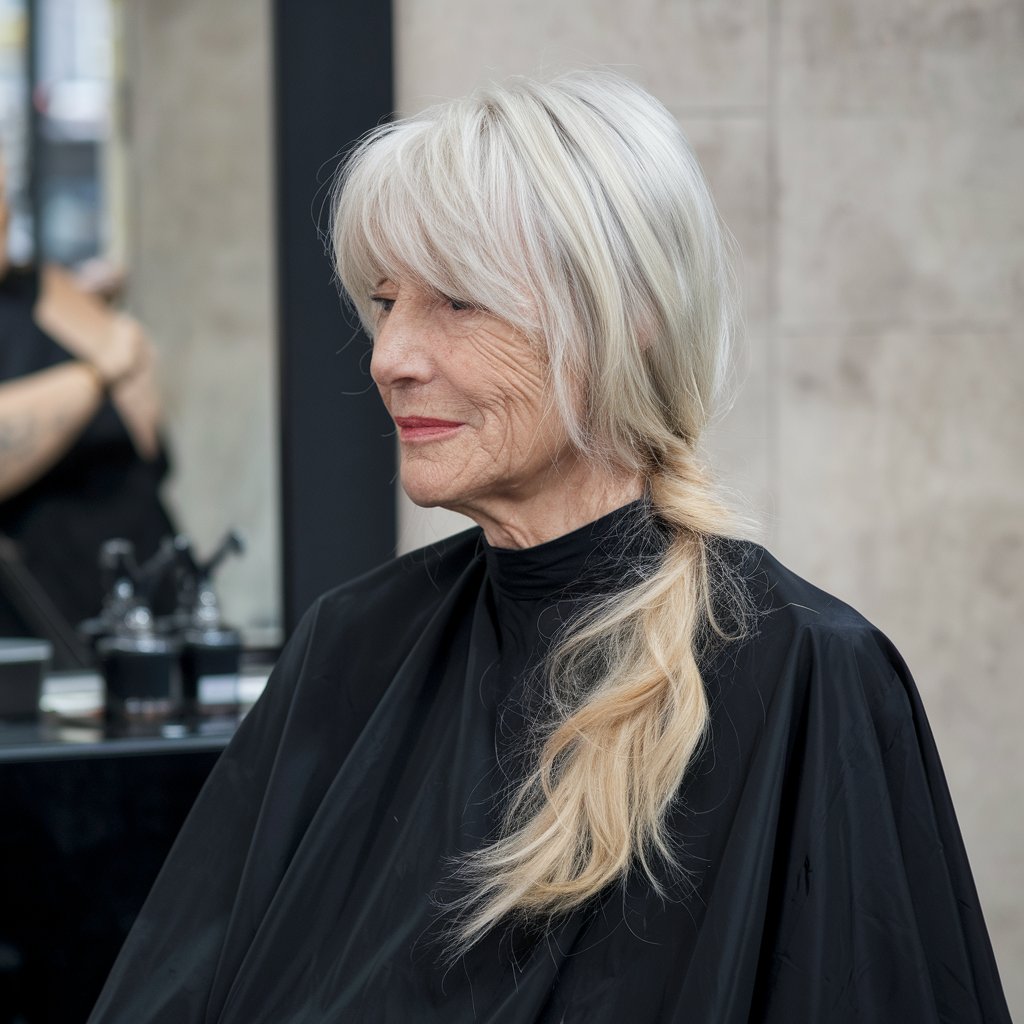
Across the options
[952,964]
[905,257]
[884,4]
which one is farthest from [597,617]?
[884,4]

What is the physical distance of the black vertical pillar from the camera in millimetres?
2525

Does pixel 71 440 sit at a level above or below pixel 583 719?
above

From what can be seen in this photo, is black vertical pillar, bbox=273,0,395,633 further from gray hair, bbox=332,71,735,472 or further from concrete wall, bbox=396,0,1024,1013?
gray hair, bbox=332,71,735,472

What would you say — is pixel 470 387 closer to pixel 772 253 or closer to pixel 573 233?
pixel 573 233

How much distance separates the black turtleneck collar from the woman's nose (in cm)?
22

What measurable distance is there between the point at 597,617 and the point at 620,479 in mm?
144

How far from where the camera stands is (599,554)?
4.49 feet

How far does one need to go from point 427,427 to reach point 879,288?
1508 millimetres

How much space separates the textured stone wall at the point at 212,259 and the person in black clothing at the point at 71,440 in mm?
65

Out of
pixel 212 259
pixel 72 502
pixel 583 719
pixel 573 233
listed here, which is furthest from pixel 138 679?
pixel 573 233

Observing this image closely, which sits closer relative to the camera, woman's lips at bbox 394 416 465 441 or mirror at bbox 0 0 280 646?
woman's lips at bbox 394 416 465 441

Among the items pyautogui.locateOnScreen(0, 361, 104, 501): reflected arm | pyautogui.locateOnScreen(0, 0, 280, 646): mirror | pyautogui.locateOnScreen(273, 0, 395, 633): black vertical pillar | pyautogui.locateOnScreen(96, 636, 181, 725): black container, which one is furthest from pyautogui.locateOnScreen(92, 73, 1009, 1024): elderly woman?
pyautogui.locateOnScreen(0, 361, 104, 501): reflected arm

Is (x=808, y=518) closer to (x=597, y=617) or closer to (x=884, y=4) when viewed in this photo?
(x=884, y=4)

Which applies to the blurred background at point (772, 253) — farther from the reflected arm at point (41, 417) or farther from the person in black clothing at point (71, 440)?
the reflected arm at point (41, 417)
